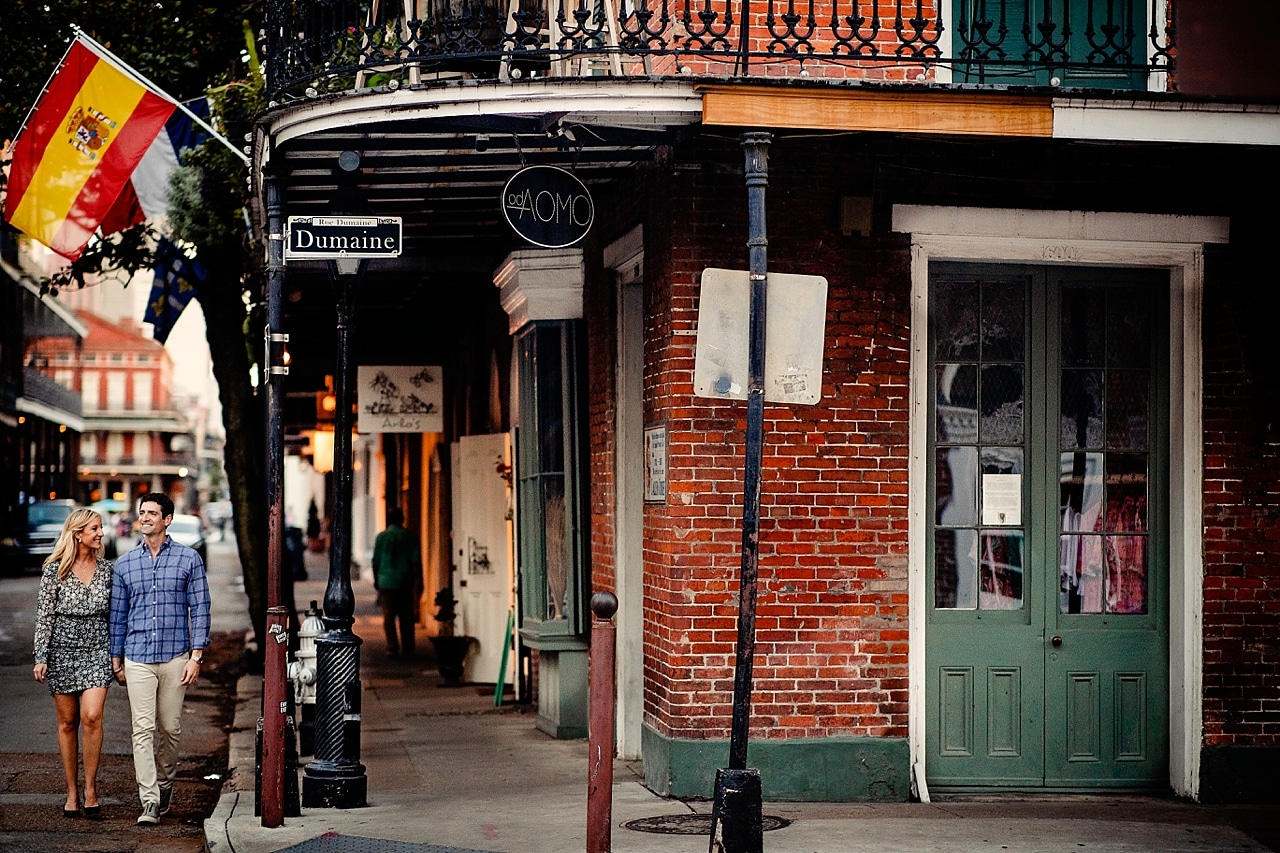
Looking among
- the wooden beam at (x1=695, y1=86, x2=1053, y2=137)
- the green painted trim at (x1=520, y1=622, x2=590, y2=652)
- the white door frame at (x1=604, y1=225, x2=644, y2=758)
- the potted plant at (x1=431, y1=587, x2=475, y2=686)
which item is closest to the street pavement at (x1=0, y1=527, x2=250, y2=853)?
the potted plant at (x1=431, y1=587, x2=475, y2=686)

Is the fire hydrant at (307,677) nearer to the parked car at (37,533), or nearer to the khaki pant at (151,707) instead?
the khaki pant at (151,707)

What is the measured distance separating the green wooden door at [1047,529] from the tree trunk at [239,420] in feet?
32.5

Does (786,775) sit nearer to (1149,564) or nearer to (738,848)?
(738,848)

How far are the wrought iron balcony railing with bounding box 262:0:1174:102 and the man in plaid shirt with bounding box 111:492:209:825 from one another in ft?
9.24

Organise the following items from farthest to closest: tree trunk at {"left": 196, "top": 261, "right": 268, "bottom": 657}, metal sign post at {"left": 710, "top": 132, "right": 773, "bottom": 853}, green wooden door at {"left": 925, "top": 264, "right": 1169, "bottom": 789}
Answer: tree trunk at {"left": 196, "top": 261, "right": 268, "bottom": 657} < green wooden door at {"left": 925, "top": 264, "right": 1169, "bottom": 789} < metal sign post at {"left": 710, "top": 132, "right": 773, "bottom": 853}

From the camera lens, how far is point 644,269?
9891 mm

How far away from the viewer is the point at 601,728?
6.93 meters

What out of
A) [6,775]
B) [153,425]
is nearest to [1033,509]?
[6,775]

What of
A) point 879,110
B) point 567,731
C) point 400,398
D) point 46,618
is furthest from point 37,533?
point 879,110

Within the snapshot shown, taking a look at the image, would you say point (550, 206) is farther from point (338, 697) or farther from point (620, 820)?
point (620, 820)

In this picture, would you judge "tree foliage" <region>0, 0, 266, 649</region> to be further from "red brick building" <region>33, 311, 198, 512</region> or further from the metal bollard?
"red brick building" <region>33, 311, 198, 512</region>

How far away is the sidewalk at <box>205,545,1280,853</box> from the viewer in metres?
8.05

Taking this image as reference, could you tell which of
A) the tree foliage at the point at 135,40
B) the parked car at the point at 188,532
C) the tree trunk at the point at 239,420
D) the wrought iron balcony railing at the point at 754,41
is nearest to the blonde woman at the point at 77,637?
the wrought iron balcony railing at the point at 754,41

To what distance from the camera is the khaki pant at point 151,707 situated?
9.25 metres
